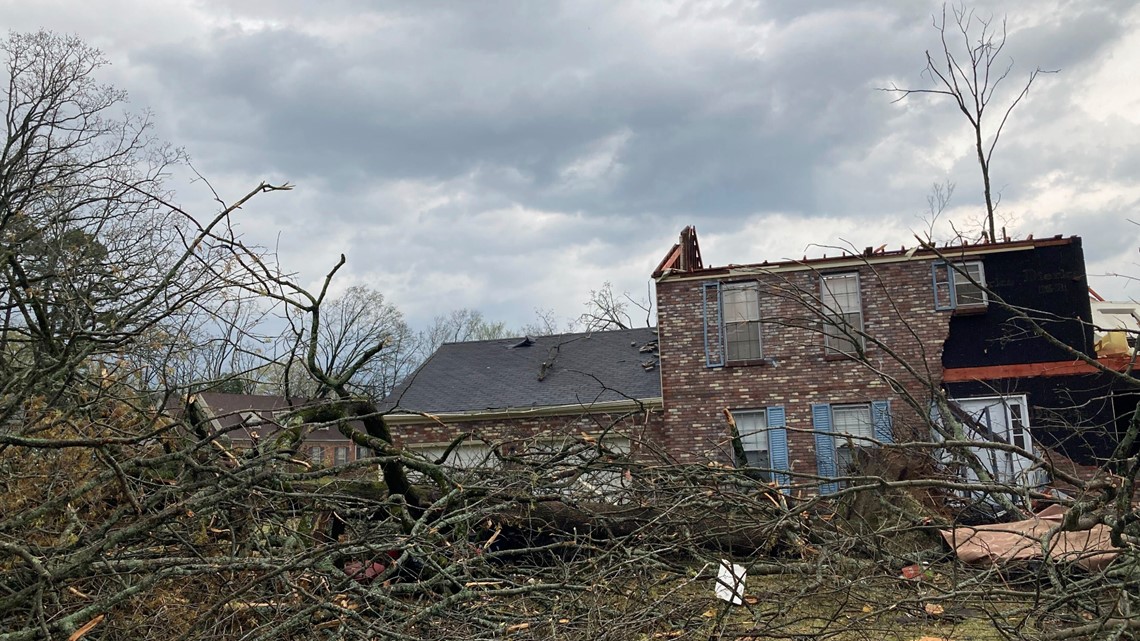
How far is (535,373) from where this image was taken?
1831cm

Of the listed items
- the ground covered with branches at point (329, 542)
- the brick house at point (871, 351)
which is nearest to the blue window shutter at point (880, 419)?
the brick house at point (871, 351)

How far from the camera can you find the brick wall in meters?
15.5

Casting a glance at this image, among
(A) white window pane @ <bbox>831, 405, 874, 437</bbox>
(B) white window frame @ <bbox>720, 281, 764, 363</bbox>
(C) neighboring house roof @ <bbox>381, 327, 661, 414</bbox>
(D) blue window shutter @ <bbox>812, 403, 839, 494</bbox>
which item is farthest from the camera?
(C) neighboring house roof @ <bbox>381, 327, 661, 414</bbox>

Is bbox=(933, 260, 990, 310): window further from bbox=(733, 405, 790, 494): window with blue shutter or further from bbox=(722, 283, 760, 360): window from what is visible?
bbox=(733, 405, 790, 494): window with blue shutter

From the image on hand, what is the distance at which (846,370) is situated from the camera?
1584 cm

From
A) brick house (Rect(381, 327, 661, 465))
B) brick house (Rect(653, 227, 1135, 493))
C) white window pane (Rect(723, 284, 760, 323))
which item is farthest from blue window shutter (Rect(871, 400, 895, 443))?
brick house (Rect(381, 327, 661, 465))

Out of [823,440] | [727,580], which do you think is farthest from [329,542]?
[823,440]

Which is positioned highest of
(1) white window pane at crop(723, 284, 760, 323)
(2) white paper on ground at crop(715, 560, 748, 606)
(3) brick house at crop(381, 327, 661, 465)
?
(1) white window pane at crop(723, 284, 760, 323)

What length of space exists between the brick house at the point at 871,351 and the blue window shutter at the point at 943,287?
0.9 inches

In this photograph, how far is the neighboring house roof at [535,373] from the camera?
17.2 metres

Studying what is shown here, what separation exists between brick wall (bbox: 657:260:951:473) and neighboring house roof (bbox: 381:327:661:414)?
0.83 meters

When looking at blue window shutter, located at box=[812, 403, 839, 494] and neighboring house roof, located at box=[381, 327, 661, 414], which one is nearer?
blue window shutter, located at box=[812, 403, 839, 494]

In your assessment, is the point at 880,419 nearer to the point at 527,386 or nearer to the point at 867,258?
the point at 867,258

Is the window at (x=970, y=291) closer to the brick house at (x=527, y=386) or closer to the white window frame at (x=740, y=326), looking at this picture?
the white window frame at (x=740, y=326)
